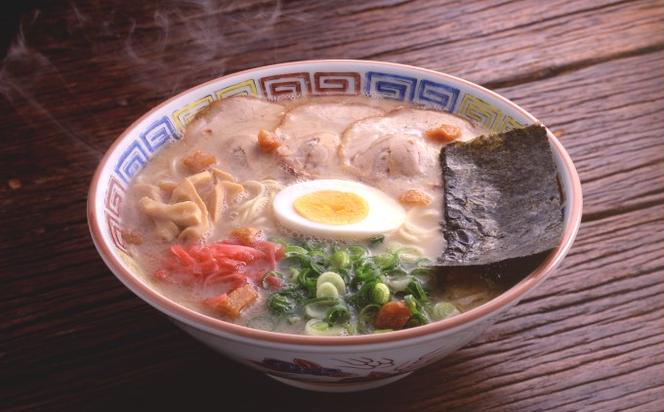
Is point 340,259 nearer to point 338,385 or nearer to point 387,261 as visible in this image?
point 387,261

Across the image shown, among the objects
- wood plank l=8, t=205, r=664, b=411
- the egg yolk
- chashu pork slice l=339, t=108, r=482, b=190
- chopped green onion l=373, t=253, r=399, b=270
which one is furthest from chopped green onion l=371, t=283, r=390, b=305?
chashu pork slice l=339, t=108, r=482, b=190

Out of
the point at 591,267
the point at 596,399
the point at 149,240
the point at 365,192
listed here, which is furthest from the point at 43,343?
the point at 591,267

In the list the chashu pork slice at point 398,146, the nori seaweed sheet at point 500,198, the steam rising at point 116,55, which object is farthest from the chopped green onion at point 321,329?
the steam rising at point 116,55

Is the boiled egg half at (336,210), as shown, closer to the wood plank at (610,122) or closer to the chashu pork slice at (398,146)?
the chashu pork slice at (398,146)

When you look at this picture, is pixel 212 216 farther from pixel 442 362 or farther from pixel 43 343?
pixel 442 362

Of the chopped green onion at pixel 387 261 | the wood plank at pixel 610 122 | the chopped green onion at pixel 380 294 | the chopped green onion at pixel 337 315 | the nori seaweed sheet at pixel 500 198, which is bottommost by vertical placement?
the chopped green onion at pixel 337 315

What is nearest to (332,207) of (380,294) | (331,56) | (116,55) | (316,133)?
(316,133)
